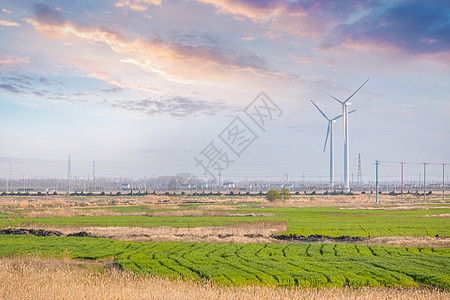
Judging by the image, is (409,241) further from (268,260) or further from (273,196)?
(273,196)

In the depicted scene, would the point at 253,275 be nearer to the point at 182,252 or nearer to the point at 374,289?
the point at 374,289

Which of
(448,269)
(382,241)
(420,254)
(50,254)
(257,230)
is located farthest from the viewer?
(257,230)

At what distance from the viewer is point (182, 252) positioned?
89.7ft

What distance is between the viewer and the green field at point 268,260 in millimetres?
20531

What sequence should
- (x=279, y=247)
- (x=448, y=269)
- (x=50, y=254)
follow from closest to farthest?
(x=448, y=269), (x=50, y=254), (x=279, y=247)

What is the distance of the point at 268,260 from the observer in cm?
2497

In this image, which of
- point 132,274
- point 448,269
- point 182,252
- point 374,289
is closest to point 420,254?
point 448,269

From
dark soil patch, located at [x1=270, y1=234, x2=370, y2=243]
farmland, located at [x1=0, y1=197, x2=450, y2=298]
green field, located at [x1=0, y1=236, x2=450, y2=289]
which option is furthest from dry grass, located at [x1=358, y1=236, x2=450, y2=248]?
green field, located at [x1=0, y1=236, x2=450, y2=289]

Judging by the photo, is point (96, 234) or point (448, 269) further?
point (96, 234)

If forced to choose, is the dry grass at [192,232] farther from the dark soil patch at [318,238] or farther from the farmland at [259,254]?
the dark soil patch at [318,238]

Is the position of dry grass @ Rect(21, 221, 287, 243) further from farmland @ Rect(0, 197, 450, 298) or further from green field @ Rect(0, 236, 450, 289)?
green field @ Rect(0, 236, 450, 289)

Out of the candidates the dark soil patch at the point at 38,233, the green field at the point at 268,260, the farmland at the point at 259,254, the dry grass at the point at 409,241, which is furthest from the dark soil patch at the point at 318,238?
the dark soil patch at the point at 38,233

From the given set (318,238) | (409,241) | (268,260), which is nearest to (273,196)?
(318,238)

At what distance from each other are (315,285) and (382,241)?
18152mm
